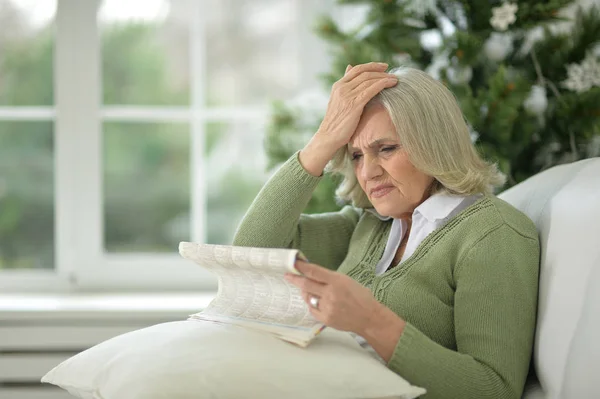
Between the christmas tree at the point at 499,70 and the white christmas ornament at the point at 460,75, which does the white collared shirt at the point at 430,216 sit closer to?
the christmas tree at the point at 499,70

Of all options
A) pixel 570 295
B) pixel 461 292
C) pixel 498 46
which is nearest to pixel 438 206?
pixel 461 292

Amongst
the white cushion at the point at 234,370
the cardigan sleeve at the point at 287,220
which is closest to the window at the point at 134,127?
the cardigan sleeve at the point at 287,220

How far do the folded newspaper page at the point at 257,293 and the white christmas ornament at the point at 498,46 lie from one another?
1.35 meters

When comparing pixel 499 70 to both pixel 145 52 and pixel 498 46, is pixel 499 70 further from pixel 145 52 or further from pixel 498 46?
pixel 145 52

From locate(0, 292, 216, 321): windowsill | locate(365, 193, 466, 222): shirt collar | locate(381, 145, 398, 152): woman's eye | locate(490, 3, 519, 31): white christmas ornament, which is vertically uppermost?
locate(490, 3, 519, 31): white christmas ornament

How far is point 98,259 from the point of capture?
2879 mm

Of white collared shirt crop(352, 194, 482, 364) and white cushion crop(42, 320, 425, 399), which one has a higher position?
white collared shirt crop(352, 194, 482, 364)

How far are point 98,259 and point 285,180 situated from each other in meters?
1.37

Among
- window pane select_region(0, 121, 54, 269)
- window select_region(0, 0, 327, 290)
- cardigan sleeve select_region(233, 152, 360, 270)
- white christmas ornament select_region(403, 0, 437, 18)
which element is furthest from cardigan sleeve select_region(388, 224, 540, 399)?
window pane select_region(0, 121, 54, 269)

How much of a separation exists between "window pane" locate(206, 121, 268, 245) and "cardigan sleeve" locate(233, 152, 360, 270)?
1.04 meters

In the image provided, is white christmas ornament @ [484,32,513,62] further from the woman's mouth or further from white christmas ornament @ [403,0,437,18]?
the woman's mouth

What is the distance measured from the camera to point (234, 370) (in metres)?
1.17

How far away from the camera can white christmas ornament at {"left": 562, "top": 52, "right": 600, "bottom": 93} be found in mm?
2129

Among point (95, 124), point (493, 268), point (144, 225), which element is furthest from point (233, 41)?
point (493, 268)
